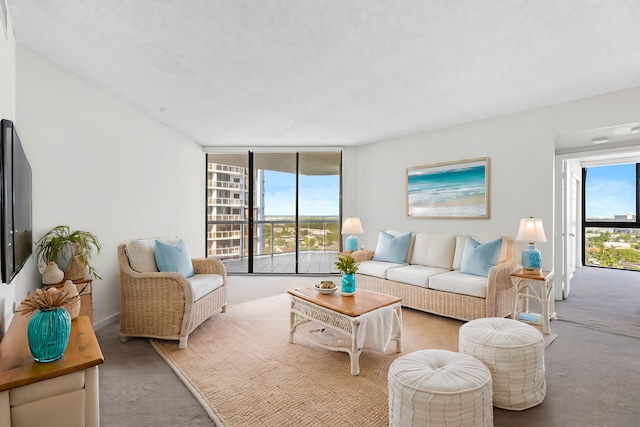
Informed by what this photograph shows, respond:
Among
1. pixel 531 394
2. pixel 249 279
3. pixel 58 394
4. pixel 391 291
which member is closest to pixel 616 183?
pixel 391 291

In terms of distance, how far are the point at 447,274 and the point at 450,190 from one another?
1.45m

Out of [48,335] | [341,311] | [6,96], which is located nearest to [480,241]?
[341,311]

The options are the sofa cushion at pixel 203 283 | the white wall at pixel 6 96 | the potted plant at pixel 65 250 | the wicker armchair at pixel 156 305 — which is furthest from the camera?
the sofa cushion at pixel 203 283

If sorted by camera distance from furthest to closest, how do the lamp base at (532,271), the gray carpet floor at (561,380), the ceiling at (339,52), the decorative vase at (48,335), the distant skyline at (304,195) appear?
the distant skyline at (304,195) → the lamp base at (532,271) → the ceiling at (339,52) → the gray carpet floor at (561,380) → the decorative vase at (48,335)

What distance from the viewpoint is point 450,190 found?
473cm

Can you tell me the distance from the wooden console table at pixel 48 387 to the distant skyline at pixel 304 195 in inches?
193

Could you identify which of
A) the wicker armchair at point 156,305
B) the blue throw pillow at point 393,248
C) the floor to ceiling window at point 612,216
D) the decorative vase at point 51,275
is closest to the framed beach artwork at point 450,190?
the blue throw pillow at point 393,248

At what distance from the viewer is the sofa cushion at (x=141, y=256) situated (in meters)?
3.16

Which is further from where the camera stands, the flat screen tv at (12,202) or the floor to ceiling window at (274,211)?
the floor to ceiling window at (274,211)

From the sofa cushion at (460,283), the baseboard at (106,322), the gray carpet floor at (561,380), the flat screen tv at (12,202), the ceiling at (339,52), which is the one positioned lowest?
the gray carpet floor at (561,380)

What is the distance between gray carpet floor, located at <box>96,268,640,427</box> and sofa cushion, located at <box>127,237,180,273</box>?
679 millimetres

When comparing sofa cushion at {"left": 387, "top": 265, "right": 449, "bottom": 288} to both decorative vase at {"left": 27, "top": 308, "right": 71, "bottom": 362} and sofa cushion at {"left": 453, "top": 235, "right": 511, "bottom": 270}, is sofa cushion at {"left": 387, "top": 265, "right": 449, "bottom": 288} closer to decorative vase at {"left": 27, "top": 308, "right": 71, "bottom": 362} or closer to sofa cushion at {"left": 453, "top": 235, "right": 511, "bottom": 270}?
sofa cushion at {"left": 453, "top": 235, "right": 511, "bottom": 270}

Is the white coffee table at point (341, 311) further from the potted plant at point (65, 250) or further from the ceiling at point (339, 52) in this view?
the ceiling at point (339, 52)

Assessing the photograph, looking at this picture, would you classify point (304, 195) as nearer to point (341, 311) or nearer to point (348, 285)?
point (348, 285)
